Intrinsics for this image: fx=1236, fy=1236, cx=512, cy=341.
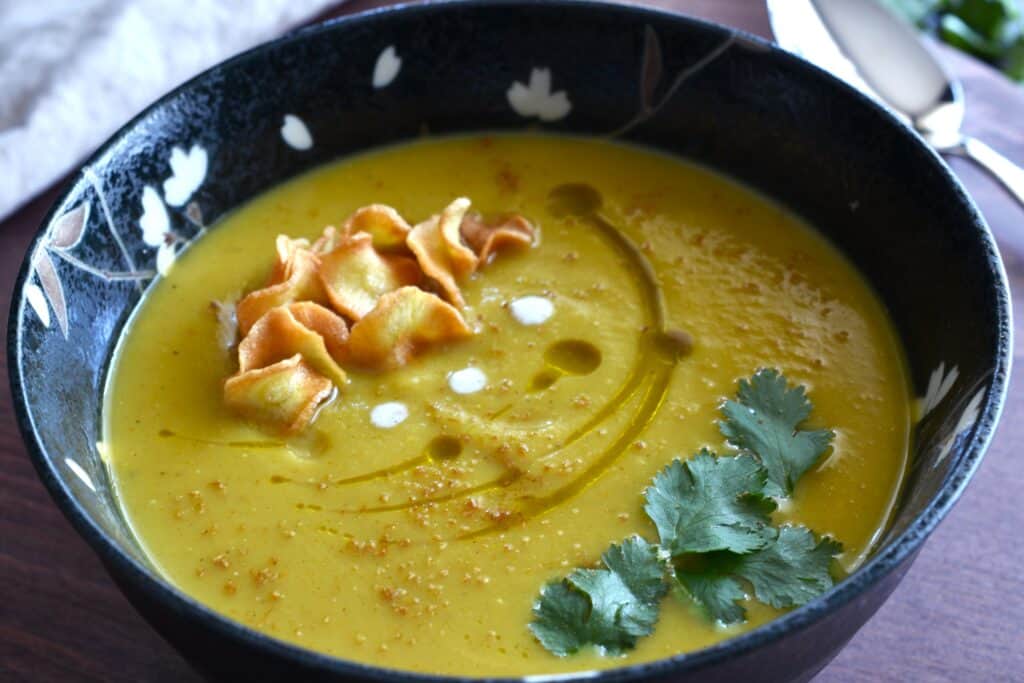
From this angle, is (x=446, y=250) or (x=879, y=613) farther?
(x=446, y=250)

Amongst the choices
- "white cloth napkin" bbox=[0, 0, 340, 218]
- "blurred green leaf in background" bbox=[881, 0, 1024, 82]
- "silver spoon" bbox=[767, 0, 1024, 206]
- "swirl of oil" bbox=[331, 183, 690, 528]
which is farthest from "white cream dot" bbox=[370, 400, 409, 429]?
"blurred green leaf in background" bbox=[881, 0, 1024, 82]

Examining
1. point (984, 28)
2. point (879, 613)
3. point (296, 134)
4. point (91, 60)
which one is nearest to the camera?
point (879, 613)

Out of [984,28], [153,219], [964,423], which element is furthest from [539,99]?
[984,28]

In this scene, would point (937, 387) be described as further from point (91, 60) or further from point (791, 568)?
point (91, 60)

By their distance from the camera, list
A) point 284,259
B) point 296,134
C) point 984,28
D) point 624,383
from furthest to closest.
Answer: point 984,28 → point 296,134 → point 284,259 → point 624,383

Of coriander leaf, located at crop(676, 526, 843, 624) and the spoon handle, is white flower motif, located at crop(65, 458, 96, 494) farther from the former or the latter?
the spoon handle

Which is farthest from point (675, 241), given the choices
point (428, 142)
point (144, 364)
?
point (144, 364)

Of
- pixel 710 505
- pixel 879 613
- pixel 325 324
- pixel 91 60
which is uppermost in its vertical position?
pixel 91 60
